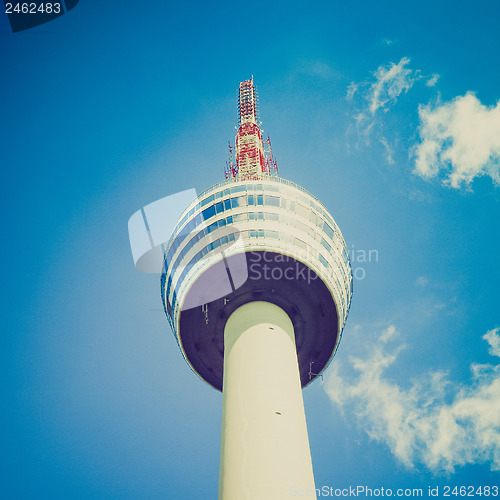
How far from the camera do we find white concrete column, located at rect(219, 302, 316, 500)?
77.1ft

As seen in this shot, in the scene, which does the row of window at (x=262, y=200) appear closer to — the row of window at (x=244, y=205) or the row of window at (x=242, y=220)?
the row of window at (x=244, y=205)

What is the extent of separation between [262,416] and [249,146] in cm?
3087

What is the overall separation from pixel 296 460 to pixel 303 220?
19.5m

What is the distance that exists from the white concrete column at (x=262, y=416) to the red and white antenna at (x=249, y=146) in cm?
1673

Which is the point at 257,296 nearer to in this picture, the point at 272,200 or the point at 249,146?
the point at 272,200

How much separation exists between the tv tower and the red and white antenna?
350cm

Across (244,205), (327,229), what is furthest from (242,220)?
(327,229)

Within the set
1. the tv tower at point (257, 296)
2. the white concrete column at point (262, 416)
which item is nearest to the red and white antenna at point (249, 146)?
the tv tower at point (257, 296)

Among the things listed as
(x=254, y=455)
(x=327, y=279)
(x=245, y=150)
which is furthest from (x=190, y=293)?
(x=245, y=150)

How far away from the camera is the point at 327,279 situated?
35.6m

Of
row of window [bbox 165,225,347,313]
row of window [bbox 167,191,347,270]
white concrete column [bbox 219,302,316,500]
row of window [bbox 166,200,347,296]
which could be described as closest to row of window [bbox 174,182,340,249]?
row of window [bbox 167,191,347,270]

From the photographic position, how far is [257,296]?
117 feet

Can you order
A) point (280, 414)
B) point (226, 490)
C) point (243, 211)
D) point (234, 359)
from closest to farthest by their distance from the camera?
point (226, 490)
point (280, 414)
point (234, 359)
point (243, 211)

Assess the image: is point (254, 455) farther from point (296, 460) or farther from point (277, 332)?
point (277, 332)
